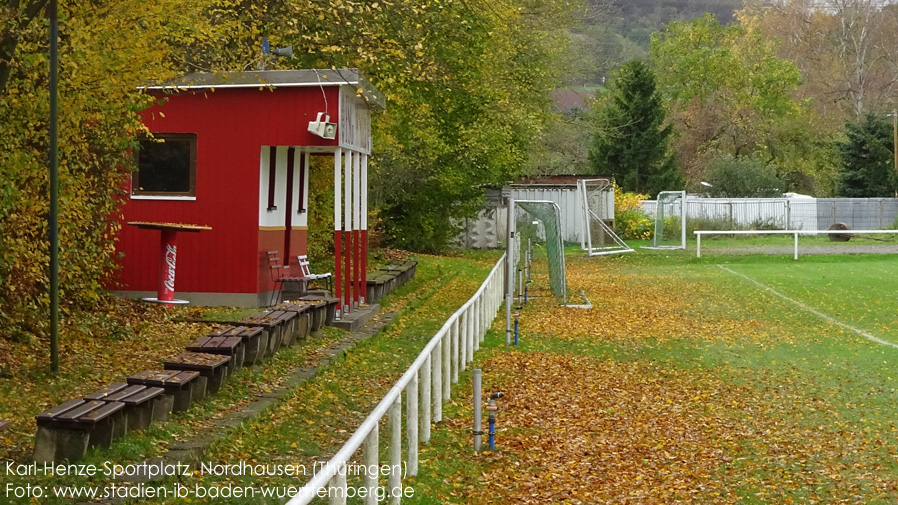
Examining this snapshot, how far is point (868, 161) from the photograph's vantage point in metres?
55.8

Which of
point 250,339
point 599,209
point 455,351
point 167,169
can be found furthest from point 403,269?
point 599,209

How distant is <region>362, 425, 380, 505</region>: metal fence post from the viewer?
5.57 m

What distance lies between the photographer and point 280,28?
15609mm

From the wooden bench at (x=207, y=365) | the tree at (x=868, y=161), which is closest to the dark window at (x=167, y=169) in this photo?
the wooden bench at (x=207, y=365)

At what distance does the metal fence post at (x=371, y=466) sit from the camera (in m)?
5.57

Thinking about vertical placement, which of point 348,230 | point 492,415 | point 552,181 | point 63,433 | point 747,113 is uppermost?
point 747,113

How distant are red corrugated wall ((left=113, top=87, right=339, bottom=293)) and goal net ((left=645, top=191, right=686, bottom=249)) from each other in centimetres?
2331

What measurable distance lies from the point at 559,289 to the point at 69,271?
11872 millimetres

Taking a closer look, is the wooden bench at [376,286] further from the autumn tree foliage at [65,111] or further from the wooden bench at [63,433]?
the wooden bench at [63,433]

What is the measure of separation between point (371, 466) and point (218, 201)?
11.5m

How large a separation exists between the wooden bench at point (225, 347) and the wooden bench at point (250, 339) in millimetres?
138

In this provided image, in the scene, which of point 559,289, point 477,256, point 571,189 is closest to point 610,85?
point 571,189

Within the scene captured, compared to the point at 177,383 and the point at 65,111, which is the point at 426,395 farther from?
the point at 65,111

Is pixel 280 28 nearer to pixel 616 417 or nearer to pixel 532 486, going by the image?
pixel 616 417
